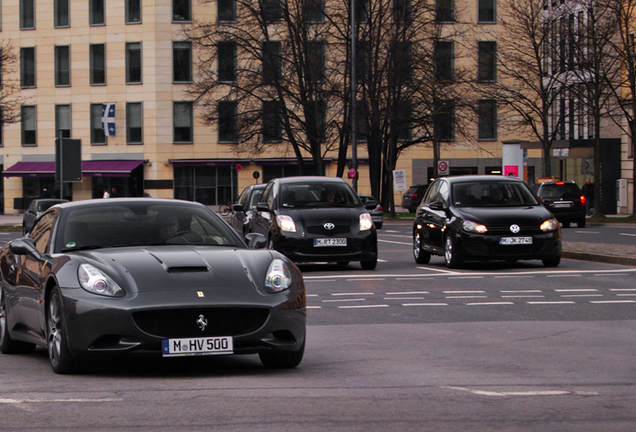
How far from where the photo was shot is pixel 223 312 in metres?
7.71

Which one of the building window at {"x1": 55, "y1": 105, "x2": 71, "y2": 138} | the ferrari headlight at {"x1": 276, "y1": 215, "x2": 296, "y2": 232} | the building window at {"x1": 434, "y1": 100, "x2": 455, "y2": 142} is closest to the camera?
the ferrari headlight at {"x1": 276, "y1": 215, "x2": 296, "y2": 232}

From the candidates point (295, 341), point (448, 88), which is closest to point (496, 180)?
point (295, 341)

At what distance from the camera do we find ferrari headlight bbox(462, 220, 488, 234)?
19156 mm

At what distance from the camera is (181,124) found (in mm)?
74500

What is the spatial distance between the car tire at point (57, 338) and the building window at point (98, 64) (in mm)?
68202

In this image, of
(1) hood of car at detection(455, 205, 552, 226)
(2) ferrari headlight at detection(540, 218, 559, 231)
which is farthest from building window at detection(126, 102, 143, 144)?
(2) ferrari headlight at detection(540, 218, 559, 231)

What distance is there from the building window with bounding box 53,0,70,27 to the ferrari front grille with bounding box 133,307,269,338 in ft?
231

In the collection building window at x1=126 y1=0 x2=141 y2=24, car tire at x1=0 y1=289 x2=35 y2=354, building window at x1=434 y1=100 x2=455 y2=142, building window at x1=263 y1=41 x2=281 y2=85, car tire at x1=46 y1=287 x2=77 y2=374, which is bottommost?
car tire at x1=0 y1=289 x2=35 y2=354

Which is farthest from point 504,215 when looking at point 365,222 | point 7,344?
point 7,344

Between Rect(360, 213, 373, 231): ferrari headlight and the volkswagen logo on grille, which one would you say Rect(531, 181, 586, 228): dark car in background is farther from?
the volkswagen logo on grille

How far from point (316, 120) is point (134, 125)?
72.7ft

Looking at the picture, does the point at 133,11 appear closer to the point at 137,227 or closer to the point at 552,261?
the point at 552,261

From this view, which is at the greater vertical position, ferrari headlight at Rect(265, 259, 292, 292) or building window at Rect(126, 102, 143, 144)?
building window at Rect(126, 102, 143, 144)

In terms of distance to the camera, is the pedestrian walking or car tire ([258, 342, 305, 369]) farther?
the pedestrian walking
